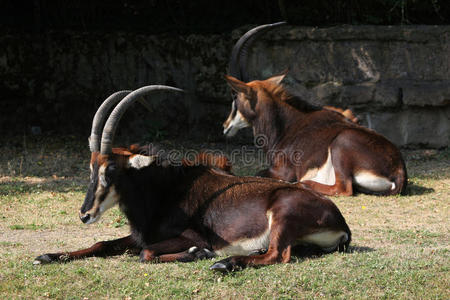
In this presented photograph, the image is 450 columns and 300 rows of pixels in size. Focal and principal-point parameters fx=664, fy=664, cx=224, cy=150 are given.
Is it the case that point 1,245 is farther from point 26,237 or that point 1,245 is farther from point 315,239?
point 315,239

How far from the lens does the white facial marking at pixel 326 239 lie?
549cm

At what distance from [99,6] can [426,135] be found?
7.05 m

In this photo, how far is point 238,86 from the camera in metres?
9.21

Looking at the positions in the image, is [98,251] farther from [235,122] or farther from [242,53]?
[242,53]

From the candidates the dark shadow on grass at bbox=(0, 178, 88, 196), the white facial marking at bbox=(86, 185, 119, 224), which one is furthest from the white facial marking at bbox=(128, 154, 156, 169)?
the dark shadow on grass at bbox=(0, 178, 88, 196)

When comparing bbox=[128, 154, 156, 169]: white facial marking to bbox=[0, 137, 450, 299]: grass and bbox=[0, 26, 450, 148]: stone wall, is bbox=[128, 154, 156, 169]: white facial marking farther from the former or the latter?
bbox=[0, 26, 450, 148]: stone wall

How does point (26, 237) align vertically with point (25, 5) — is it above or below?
below

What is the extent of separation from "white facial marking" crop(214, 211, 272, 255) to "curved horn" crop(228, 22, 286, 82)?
4.81 m

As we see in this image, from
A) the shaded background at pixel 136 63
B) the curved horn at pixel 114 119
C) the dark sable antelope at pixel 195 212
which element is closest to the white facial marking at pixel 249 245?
the dark sable antelope at pixel 195 212

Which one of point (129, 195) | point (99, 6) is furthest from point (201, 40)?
point (129, 195)

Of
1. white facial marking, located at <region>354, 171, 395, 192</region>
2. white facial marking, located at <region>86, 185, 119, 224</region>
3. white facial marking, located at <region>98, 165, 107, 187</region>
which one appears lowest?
white facial marking, located at <region>354, 171, 395, 192</region>

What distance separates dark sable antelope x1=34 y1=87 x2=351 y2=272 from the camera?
17.8ft

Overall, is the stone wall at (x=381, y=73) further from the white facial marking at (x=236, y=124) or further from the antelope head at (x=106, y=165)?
the antelope head at (x=106, y=165)

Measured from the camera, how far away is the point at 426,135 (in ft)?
38.7
